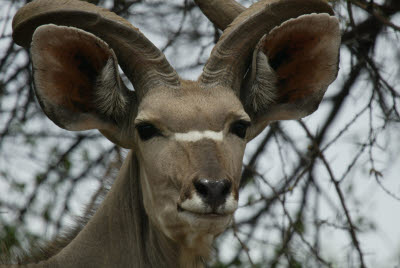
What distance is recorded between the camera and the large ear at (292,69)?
18.3 ft

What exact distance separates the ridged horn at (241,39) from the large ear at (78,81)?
622 millimetres

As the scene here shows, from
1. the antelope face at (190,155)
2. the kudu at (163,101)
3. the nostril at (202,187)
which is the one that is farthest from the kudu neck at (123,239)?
the nostril at (202,187)

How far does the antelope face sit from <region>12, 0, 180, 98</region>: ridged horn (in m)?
0.14

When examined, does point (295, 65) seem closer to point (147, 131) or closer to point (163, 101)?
point (163, 101)

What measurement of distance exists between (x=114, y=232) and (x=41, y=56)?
1.31 meters

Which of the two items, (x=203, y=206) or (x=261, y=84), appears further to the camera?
(x=261, y=84)

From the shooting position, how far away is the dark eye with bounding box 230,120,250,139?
211 inches

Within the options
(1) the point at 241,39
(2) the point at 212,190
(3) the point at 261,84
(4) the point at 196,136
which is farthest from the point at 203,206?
(1) the point at 241,39

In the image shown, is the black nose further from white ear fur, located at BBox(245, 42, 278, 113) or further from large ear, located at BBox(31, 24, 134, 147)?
white ear fur, located at BBox(245, 42, 278, 113)

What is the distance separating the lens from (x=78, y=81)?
18.0 feet

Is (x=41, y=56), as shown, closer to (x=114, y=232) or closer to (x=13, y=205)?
(x=114, y=232)

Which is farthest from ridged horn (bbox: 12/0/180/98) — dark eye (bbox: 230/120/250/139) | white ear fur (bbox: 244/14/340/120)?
white ear fur (bbox: 244/14/340/120)

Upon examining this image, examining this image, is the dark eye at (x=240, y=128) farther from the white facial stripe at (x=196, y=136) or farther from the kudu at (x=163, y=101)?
the white facial stripe at (x=196, y=136)

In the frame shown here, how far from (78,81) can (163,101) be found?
61cm
